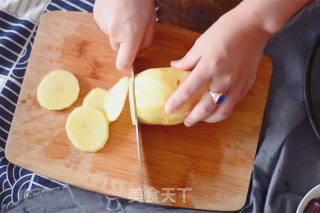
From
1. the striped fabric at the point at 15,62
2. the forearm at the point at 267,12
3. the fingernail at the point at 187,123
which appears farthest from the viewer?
the striped fabric at the point at 15,62

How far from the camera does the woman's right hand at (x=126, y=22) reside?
1053 millimetres

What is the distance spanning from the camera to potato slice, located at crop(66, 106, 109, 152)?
1.13 metres

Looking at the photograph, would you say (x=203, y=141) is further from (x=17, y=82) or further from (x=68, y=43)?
(x=17, y=82)

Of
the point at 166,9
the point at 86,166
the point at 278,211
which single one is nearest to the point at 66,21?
the point at 166,9

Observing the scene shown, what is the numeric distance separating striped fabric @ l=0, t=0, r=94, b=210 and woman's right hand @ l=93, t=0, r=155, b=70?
0.30 m

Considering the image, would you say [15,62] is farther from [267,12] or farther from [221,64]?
[267,12]

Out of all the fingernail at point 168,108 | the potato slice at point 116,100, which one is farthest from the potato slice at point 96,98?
the fingernail at point 168,108

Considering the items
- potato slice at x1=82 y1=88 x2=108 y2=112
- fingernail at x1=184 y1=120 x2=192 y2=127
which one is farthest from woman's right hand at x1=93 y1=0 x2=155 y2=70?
fingernail at x1=184 y1=120 x2=192 y2=127

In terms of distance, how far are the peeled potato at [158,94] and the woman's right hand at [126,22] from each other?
0.09m

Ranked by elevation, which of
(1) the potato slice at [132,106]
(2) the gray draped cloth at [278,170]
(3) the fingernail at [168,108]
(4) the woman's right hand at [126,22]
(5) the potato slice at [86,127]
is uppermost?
(4) the woman's right hand at [126,22]

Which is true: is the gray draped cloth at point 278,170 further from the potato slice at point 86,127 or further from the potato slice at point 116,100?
the potato slice at point 116,100

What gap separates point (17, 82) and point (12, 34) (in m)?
0.19

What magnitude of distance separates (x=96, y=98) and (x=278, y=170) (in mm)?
678

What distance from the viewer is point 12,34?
1.31m
